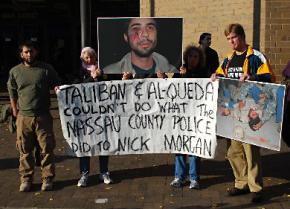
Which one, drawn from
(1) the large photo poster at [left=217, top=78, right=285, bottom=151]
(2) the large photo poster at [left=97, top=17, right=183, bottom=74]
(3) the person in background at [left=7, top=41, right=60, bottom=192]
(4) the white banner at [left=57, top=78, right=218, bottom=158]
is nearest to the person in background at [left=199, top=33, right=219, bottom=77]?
(2) the large photo poster at [left=97, top=17, right=183, bottom=74]

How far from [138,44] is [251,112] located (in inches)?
71.6

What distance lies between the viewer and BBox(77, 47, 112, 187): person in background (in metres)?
6.27

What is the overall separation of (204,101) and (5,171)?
2.86m

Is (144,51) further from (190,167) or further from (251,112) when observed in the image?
(251,112)

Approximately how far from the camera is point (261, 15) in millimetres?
9984

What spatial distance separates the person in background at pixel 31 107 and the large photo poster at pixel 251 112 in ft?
6.30

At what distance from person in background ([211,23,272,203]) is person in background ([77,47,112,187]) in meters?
1.37

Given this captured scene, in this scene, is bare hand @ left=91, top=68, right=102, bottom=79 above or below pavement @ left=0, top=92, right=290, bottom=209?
above

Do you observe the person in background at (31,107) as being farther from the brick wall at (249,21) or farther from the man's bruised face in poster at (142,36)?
the brick wall at (249,21)

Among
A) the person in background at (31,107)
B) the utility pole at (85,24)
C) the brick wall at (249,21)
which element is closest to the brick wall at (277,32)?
the brick wall at (249,21)

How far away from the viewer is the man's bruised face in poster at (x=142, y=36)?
6.73m

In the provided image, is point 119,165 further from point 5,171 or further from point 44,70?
point 44,70

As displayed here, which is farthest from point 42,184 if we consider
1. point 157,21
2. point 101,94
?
point 157,21

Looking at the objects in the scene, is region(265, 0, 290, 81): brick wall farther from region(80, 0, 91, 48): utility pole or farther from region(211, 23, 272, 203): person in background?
region(211, 23, 272, 203): person in background
